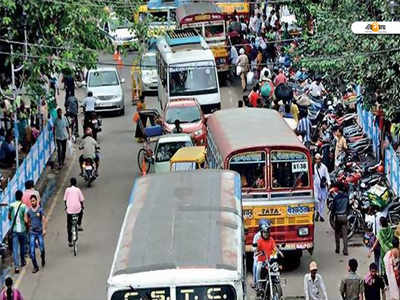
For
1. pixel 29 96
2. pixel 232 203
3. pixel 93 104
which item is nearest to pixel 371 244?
pixel 232 203

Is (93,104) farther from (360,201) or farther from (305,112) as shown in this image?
(360,201)

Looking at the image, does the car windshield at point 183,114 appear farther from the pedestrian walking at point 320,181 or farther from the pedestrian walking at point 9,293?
the pedestrian walking at point 9,293

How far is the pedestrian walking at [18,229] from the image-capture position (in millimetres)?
23609

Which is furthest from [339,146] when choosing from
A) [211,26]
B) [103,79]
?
[211,26]

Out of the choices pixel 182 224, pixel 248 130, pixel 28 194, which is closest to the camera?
pixel 182 224

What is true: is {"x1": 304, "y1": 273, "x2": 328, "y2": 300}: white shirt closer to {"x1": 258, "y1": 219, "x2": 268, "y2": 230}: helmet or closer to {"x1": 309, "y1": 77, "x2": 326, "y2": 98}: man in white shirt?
{"x1": 258, "y1": 219, "x2": 268, "y2": 230}: helmet

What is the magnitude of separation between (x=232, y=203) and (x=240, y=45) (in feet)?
91.1

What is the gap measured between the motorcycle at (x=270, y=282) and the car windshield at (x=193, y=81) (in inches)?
694

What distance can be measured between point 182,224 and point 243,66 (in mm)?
26263

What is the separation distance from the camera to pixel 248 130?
24.4 metres

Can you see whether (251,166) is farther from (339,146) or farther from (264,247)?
(339,146)

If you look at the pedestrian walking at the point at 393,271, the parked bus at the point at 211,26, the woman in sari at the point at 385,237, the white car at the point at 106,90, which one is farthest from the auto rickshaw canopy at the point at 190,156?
the parked bus at the point at 211,26

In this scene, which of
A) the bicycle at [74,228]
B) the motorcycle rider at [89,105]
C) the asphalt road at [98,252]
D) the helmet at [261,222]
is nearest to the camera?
the helmet at [261,222]

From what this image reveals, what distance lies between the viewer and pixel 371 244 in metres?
24.6
